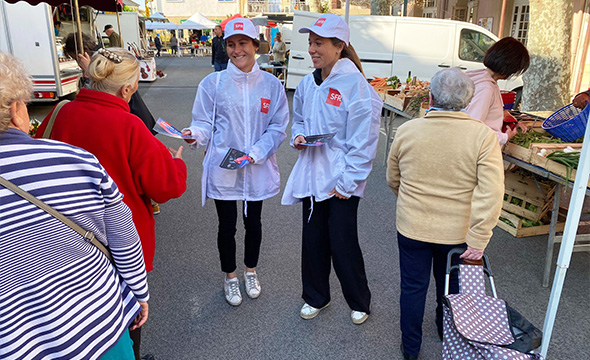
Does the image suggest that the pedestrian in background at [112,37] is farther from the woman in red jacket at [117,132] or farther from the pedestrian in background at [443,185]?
the pedestrian in background at [443,185]

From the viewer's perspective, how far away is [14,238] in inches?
48.3

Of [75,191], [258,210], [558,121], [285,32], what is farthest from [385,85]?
[285,32]

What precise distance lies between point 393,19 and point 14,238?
10.4 metres

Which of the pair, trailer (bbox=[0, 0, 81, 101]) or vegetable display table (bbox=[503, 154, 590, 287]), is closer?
vegetable display table (bbox=[503, 154, 590, 287])

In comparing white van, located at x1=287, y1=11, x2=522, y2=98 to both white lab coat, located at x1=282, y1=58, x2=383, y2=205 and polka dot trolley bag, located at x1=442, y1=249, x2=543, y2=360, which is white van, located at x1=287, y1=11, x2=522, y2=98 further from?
polka dot trolley bag, located at x1=442, y1=249, x2=543, y2=360

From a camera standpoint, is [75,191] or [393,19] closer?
[75,191]

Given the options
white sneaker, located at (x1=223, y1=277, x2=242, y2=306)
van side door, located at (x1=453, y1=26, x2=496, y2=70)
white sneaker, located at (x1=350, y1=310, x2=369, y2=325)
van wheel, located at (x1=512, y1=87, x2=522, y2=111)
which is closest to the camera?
white sneaker, located at (x1=350, y1=310, x2=369, y2=325)

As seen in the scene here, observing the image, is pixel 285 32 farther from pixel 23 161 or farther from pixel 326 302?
pixel 23 161

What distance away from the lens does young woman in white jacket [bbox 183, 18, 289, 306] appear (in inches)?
110

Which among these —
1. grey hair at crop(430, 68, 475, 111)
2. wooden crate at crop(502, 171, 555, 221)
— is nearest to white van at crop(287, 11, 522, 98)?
wooden crate at crop(502, 171, 555, 221)

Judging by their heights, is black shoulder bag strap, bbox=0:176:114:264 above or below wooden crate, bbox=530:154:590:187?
above

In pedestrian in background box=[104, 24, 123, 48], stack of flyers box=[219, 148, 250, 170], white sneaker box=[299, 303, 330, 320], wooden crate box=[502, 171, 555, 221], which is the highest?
pedestrian in background box=[104, 24, 123, 48]

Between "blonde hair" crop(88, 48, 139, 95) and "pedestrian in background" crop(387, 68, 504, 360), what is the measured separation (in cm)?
143

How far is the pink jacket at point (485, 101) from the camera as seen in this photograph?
3.01 metres
